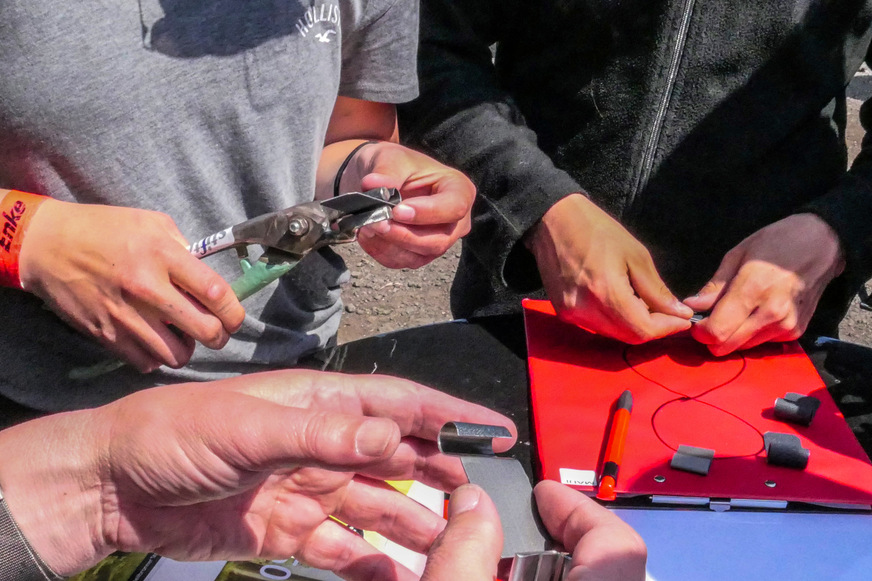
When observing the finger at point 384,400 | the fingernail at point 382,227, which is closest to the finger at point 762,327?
the finger at point 384,400

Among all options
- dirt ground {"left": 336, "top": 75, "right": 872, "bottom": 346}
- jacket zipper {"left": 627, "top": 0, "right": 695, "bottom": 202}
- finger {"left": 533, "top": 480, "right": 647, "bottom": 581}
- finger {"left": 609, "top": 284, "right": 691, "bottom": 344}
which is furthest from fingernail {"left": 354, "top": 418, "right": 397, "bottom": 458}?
dirt ground {"left": 336, "top": 75, "right": 872, "bottom": 346}

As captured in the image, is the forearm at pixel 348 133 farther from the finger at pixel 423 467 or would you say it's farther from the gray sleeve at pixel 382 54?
the finger at pixel 423 467

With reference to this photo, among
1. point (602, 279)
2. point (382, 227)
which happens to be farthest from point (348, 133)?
point (602, 279)

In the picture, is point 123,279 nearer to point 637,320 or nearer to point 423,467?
point 423,467

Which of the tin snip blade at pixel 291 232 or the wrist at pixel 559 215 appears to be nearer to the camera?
the tin snip blade at pixel 291 232

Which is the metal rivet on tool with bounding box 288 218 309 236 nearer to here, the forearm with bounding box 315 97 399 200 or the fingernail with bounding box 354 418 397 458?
the forearm with bounding box 315 97 399 200

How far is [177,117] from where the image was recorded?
0.93 meters

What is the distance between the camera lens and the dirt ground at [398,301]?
2.84m

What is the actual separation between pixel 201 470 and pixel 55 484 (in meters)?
0.15

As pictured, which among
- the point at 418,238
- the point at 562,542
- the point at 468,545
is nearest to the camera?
the point at 468,545

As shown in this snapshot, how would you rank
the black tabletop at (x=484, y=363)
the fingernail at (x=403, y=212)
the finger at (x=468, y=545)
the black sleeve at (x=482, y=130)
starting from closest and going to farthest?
the finger at (x=468, y=545)
the fingernail at (x=403, y=212)
the black tabletop at (x=484, y=363)
the black sleeve at (x=482, y=130)

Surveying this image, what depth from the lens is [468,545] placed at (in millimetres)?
657

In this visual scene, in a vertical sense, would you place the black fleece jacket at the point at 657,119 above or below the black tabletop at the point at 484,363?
above

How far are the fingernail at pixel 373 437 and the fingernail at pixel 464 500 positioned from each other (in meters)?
0.10
